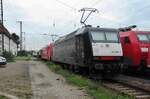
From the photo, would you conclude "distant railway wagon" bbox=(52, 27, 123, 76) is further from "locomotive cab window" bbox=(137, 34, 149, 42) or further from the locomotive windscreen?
"locomotive cab window" bbox=(137, 34, 149, 42)

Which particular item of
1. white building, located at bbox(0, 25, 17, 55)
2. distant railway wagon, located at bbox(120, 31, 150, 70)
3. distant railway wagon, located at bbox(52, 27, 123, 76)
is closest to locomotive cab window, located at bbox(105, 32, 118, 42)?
distant railway wagon, located at bbox(52, 27, 123, 76)

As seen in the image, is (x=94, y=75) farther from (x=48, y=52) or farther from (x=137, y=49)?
(x=48, y=52)

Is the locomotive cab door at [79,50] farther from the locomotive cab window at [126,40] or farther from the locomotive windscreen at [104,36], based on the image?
the locomotive cab window at [126,40]

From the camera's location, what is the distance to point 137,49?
2148cm

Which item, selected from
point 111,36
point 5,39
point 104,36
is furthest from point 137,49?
point 5,39

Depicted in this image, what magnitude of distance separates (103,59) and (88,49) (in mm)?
952

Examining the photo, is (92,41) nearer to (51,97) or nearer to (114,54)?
(114,54)

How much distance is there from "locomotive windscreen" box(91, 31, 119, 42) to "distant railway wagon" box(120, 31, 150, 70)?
1.81 meters

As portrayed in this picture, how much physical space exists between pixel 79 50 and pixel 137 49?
338 cm

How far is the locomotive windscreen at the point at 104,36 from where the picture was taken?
65.3 ft

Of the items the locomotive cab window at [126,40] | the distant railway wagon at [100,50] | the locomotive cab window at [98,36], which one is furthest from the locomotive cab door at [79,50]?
the locomotive cab window at [126,40]

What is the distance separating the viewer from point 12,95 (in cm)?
1264

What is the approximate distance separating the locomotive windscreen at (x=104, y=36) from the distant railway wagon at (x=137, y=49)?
1.81m

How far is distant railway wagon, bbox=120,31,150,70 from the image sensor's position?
70.3 feet
